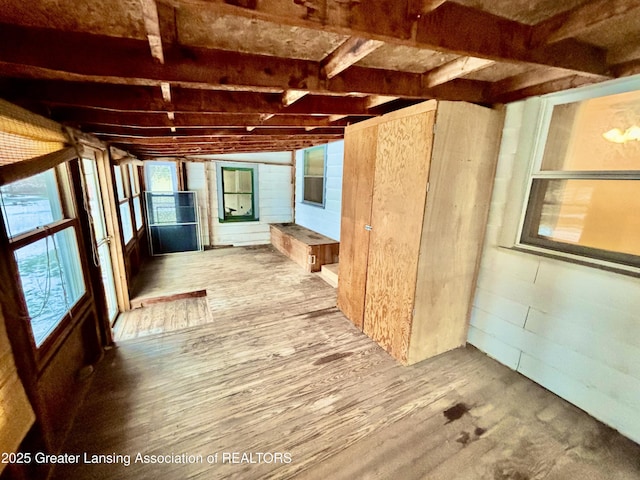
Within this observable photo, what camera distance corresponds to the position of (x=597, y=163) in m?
1.82

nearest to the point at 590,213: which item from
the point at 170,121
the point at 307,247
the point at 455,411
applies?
the point at 455,411

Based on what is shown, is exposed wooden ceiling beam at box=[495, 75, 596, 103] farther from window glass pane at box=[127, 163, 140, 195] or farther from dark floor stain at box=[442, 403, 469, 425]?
window glass pane at box=[127, 163, 140, 195]

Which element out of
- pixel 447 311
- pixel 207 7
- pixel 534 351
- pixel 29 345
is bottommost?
pixel 534 351

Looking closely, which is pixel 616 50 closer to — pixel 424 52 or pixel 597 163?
pixel 597 163

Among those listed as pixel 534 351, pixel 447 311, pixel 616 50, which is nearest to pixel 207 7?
pixel 616 50

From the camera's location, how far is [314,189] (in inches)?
223

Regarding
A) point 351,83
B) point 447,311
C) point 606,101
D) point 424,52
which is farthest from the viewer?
point 447,311

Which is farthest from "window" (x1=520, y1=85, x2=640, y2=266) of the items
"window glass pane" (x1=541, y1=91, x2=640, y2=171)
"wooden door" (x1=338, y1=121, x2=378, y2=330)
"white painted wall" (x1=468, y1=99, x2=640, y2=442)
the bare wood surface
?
the bare wood surface

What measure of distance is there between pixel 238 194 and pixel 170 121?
4.41 metres

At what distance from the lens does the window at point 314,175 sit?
526 cm

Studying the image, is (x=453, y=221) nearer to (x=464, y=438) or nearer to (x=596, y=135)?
(x=596, y=135)

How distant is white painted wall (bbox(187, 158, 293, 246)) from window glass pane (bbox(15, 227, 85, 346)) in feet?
14.0

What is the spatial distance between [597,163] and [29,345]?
3.78 m

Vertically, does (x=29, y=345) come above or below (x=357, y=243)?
below
